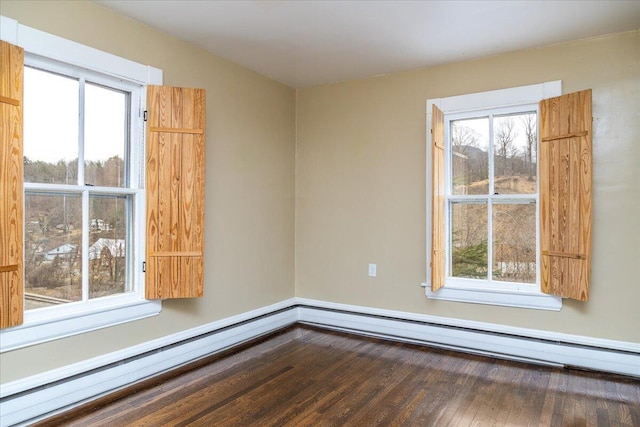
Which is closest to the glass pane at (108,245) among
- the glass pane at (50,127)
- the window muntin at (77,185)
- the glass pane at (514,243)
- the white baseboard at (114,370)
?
the window muntin at (77,185)

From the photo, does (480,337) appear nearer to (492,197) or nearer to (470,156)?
(492,197)

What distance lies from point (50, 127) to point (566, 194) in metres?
3.51

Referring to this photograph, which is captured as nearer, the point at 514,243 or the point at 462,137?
the point at 514,243

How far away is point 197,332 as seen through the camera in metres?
3.35

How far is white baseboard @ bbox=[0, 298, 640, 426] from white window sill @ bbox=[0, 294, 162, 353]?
206mm

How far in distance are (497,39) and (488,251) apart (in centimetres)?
170

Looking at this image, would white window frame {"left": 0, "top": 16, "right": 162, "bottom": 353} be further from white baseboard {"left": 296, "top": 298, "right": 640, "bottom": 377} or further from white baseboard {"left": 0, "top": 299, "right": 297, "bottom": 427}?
white baseboard {"left": 296, "top": 298, "right": 640, "bottom": 377}

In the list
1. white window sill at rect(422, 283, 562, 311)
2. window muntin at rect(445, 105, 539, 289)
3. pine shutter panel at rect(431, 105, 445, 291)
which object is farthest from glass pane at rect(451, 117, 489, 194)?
white window sill at rect(422, 283, 562, 311)

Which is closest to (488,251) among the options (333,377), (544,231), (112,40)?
(544,231)

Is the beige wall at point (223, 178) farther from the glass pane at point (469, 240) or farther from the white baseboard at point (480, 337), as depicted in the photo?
the glass pane at point (469, 240)

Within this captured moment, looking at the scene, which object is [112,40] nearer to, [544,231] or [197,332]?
[197,332]

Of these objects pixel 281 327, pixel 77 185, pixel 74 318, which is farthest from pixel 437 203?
pixel 74 318

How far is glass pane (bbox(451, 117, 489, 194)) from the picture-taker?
3.65 metres

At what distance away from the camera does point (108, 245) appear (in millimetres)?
2834
